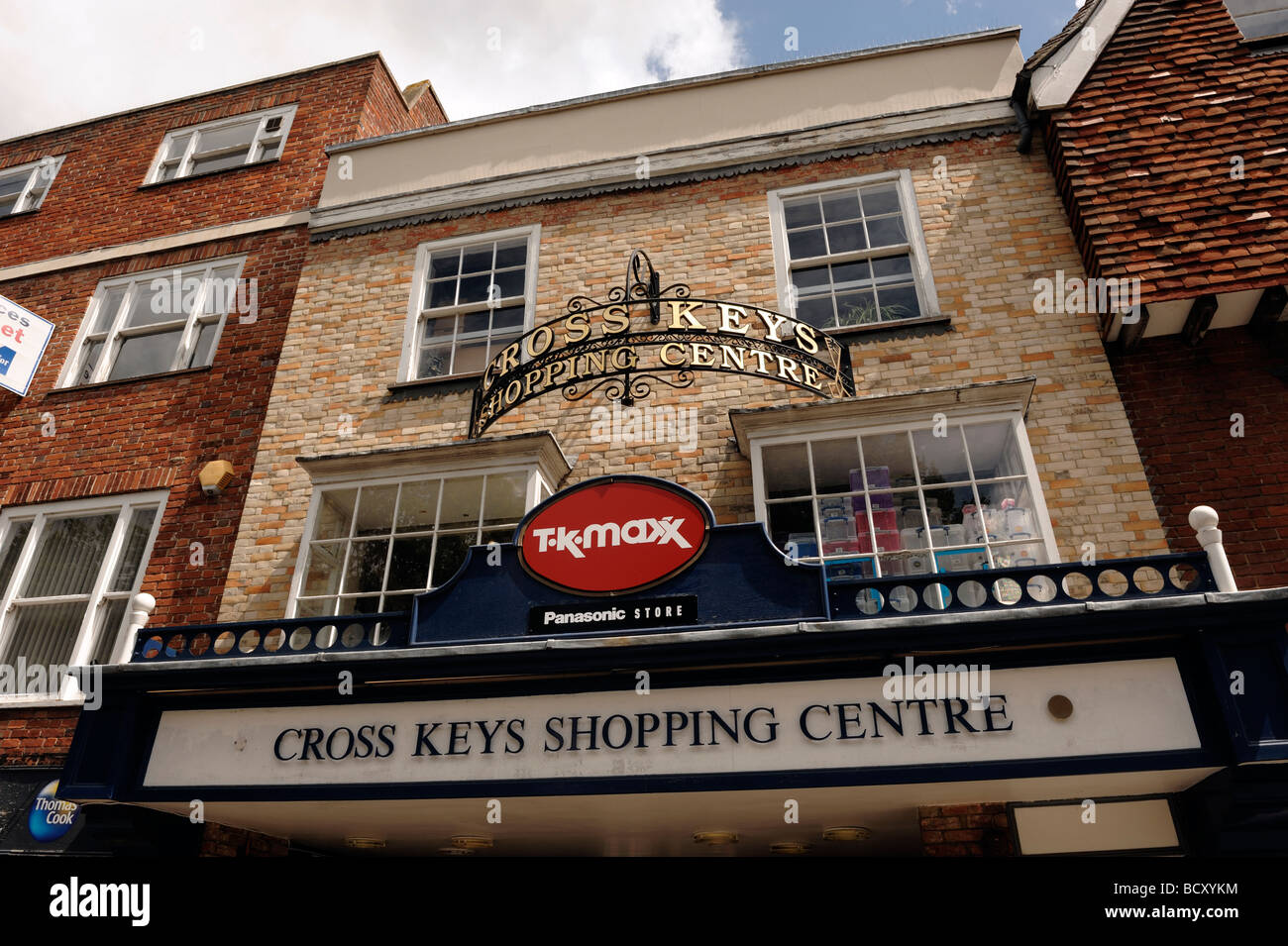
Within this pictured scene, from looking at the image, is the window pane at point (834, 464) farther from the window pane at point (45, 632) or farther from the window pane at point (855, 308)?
the window pane at point (45, 632)

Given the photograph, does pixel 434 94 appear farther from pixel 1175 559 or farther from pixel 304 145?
pixel 1175 559

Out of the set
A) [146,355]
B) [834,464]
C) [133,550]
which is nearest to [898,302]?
[834,464]

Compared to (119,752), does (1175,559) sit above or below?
above

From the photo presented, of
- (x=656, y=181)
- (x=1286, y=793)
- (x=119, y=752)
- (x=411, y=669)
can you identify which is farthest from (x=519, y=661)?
(x=656, y=181)

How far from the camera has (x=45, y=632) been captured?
8.28 m

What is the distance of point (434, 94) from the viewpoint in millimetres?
13961

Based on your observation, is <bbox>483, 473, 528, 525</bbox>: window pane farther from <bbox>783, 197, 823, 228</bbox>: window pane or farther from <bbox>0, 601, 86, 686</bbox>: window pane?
<bbox>0, 601, 86, 686</bbox>: window pane

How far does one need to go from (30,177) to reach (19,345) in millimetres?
4335

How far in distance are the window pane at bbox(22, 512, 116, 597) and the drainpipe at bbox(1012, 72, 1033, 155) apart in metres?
10.1

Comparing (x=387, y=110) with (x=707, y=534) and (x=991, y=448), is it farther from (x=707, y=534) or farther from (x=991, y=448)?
(x=991, y=448)

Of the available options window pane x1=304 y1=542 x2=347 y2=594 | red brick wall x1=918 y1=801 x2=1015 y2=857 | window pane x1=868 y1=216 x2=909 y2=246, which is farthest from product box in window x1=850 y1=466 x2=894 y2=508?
window pane x1=304 y1=542 x2=347 y2=594

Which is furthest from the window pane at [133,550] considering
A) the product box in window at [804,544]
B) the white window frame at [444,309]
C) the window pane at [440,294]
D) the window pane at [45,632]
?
the product box in window at [804,544]
